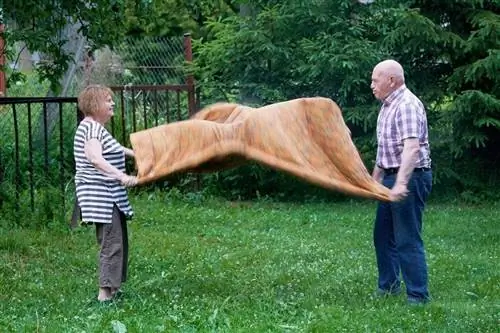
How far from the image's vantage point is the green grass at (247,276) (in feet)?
20.9

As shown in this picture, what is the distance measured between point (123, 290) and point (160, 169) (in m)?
1.53

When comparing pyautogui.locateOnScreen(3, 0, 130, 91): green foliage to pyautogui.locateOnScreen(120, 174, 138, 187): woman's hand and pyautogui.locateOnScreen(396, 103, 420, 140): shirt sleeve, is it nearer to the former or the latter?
pyautogui.locateOnScreen(120, 174, 138, 187): woman's hand

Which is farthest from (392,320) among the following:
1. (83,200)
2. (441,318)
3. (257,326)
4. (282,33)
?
(282,33)

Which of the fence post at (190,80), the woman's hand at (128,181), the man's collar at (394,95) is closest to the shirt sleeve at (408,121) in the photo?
the man's collar at (394,95)

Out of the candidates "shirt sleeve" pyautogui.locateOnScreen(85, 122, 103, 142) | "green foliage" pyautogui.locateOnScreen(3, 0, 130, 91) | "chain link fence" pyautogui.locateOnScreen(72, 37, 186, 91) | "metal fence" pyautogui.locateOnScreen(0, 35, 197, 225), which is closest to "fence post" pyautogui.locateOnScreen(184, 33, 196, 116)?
"metal fence" pyautogui.locateOnScreen(0, 35, 197, 225)

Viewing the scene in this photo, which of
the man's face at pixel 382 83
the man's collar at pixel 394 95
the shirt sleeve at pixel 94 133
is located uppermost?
the man's face at pixel 382 83

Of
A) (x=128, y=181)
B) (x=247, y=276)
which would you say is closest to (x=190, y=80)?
(x=247, y=276)

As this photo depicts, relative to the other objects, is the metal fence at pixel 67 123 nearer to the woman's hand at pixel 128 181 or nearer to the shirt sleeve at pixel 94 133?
the shirt sleeve at pixel 94 133

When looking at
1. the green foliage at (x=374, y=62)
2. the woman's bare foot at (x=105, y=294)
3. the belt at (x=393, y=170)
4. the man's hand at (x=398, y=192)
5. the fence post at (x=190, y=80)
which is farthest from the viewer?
the fence post at (x=190, y=80)

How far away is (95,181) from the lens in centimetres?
691

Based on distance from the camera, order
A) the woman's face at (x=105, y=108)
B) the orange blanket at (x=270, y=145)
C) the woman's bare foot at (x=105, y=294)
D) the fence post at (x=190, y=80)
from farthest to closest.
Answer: the fence post at (x=190, y=80), the woman's bare foot at (x=105, y=294), the woman's face at (x=105, y=108), the orange blanket at (x=270, y=145)

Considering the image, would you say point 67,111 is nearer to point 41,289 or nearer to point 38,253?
point 38,253

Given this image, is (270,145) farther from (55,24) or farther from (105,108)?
(55,24)

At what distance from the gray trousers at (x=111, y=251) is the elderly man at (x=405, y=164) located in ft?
5.85
